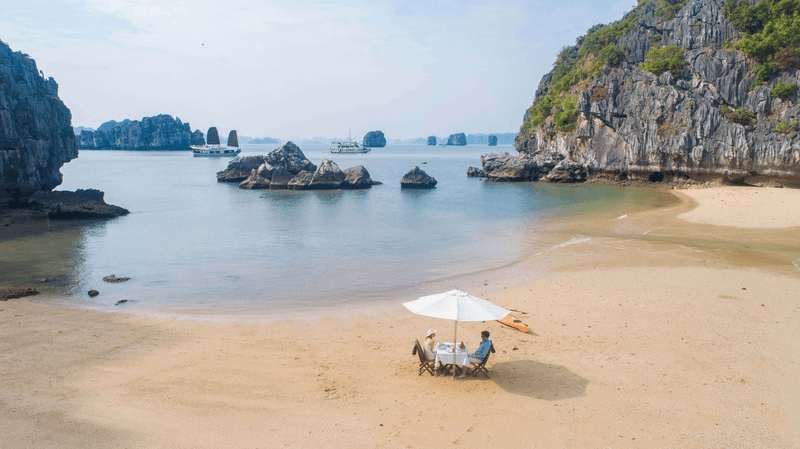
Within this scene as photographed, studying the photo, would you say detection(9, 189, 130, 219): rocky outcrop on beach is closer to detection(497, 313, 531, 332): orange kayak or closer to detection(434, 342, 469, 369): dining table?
detection(497, 313, 531, 332): orange kayak

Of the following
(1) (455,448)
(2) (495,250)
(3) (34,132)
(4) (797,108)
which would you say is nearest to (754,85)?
(4) (797,108)

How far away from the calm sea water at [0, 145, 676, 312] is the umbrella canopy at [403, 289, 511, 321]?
7107 millimetres

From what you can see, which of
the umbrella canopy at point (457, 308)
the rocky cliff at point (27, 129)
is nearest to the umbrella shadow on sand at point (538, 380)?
the umbrella canopy at point (457, 308)

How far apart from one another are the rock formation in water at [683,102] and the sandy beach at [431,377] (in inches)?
1425

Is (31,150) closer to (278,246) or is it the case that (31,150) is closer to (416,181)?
(278,246)

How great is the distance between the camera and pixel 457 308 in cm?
931

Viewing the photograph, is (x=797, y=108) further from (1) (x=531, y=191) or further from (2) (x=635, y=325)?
(2) (x=635, y=325)

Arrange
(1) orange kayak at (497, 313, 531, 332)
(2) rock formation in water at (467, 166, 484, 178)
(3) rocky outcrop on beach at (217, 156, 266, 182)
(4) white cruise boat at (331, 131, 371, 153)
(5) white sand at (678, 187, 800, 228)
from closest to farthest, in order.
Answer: (1) orange kayak at (497, 313, 531, 332) < (5) white sand at (678, 187, 800, 228) < (3) rocky outcrop on beach at (217, 156, 266, 182) < (2) rock formation in water at (467, 166, 484, 178) < (4) white cruise boat at (331, 131, 371, 153)

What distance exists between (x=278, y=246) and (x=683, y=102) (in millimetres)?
49418

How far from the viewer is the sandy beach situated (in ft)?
25.0

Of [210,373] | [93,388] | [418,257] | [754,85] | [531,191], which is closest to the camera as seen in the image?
[93,388]

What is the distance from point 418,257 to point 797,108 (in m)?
45.7

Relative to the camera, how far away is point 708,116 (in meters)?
47.5

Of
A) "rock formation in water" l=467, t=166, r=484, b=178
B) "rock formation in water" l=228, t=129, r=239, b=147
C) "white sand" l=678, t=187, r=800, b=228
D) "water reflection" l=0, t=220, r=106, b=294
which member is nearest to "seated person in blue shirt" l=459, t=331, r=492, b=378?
"water reflection" l=0, t=220, r=106, b=294
